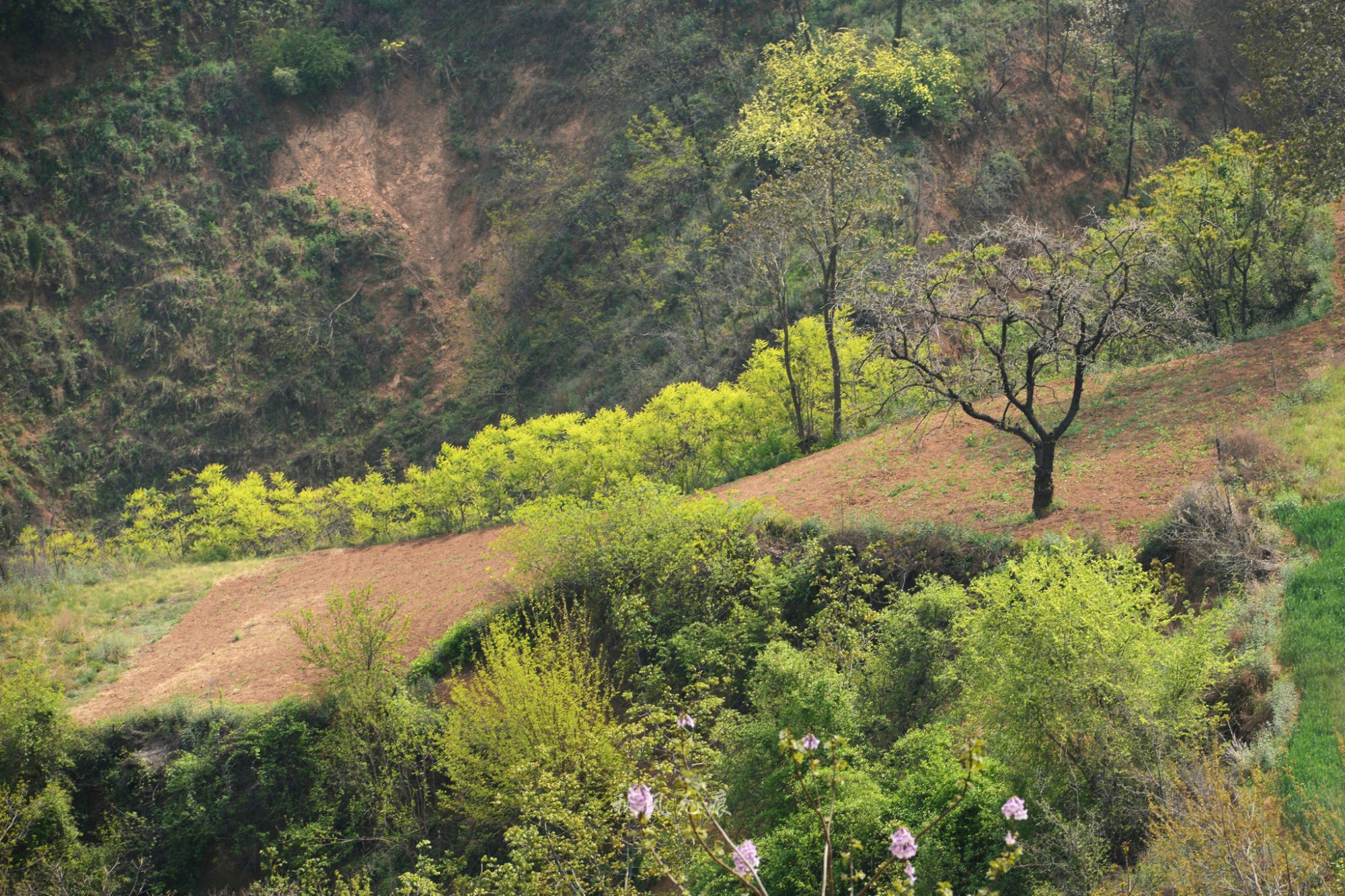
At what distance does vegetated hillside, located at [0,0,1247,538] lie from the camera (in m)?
32.4

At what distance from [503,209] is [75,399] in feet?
53.3

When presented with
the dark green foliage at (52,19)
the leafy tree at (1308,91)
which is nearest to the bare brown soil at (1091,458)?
the leafy tree at (1308,91)

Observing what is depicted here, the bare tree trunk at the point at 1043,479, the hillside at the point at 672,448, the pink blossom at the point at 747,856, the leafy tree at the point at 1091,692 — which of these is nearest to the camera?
the pink blossom at the point at 747,856

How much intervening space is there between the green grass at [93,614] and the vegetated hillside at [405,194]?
11356 millimetres

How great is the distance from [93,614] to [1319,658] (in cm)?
2154

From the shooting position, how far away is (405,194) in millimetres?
40438

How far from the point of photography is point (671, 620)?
17.1m

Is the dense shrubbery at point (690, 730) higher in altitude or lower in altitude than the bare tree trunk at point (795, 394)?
lower

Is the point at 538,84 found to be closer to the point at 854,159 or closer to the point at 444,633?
the point at 854,159

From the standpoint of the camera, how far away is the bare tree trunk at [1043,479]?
14883 millimetres

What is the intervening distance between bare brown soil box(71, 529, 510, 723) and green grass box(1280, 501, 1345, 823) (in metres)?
12.7

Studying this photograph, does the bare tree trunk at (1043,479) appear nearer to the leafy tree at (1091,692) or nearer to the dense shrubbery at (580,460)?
the leafy tree at (1091,692)

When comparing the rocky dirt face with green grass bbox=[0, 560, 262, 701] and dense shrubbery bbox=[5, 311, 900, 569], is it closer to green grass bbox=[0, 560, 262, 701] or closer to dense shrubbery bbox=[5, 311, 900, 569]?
dense shrubbery bbox=[5, 311, 900, 569]

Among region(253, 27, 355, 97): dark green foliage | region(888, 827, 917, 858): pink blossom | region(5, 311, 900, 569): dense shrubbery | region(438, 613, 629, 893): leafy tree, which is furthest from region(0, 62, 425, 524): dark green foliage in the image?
region(888, 827, 917, 858): pink blossom
